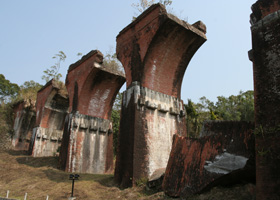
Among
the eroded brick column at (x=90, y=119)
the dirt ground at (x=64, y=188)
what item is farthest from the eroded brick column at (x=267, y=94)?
the eroded brick column at (x=90, y=119)

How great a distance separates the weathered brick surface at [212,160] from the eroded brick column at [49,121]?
463 inches

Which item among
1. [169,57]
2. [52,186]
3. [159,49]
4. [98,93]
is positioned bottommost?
[52,186]

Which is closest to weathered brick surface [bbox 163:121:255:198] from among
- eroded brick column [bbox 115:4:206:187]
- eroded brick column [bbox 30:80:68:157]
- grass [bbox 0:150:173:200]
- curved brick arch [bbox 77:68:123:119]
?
grass [bbox 0:150:173:200]

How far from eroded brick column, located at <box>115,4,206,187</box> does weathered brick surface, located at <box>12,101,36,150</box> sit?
14.1 m

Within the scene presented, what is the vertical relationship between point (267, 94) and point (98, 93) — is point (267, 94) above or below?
below

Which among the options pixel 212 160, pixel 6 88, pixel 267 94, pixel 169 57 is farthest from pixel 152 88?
pixel 6 88

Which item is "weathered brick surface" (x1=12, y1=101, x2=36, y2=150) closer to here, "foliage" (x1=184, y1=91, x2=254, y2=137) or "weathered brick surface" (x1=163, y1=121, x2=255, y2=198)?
"foliage" (x1=184, y1=91, x2=254, y2=137)

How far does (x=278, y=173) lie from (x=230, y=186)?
1230mm

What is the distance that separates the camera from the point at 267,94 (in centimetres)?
459

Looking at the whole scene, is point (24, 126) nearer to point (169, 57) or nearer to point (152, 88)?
point (152, 88)

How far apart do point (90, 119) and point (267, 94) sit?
9.73 m

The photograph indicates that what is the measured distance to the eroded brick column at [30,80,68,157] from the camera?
640 inches

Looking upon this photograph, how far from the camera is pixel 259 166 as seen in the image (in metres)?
4.35

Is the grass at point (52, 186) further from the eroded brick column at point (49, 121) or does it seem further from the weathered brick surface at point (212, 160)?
the eroded brick column at point (49, 121)
